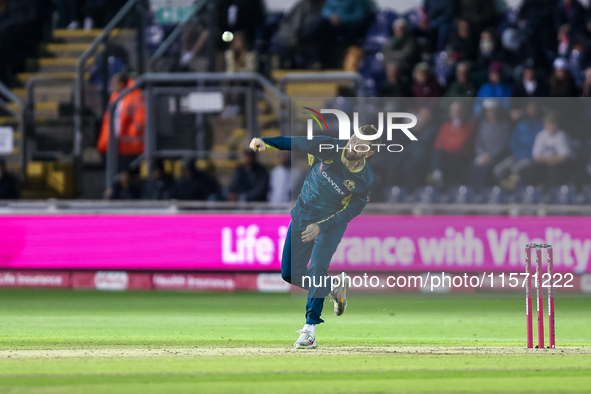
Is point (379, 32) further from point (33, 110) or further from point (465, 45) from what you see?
point (33, 110)

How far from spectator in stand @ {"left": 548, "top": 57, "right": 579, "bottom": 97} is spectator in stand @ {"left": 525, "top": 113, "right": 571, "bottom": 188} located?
7.28 feet

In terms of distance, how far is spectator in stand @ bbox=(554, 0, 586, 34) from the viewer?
56.9 ft

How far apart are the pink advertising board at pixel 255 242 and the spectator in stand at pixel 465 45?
4.26 meters

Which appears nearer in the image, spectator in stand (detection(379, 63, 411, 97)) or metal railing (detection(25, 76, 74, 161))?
spectator in stand (detection(379, 63, 411, 97))

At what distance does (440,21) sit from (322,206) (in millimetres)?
9796

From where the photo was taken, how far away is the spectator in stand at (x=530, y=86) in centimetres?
1599

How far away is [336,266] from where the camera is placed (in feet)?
38.5

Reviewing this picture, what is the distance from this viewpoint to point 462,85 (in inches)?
629

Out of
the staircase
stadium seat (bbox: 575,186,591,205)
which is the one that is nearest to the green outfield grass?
stadium seat (bbox: 575,186,591,205)

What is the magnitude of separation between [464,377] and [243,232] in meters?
7.76

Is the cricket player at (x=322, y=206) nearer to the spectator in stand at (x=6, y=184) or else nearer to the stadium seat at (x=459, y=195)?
the stadium seat at (x=459, y=195)

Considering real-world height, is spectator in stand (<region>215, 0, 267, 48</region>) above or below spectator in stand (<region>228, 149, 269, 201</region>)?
above

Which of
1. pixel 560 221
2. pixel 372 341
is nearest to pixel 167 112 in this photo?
pixel 560 221

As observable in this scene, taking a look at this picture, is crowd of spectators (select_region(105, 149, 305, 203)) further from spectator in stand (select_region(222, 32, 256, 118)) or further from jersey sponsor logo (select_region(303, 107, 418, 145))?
jersey sponsor logo (select_region(303, 107, 418, 145))
